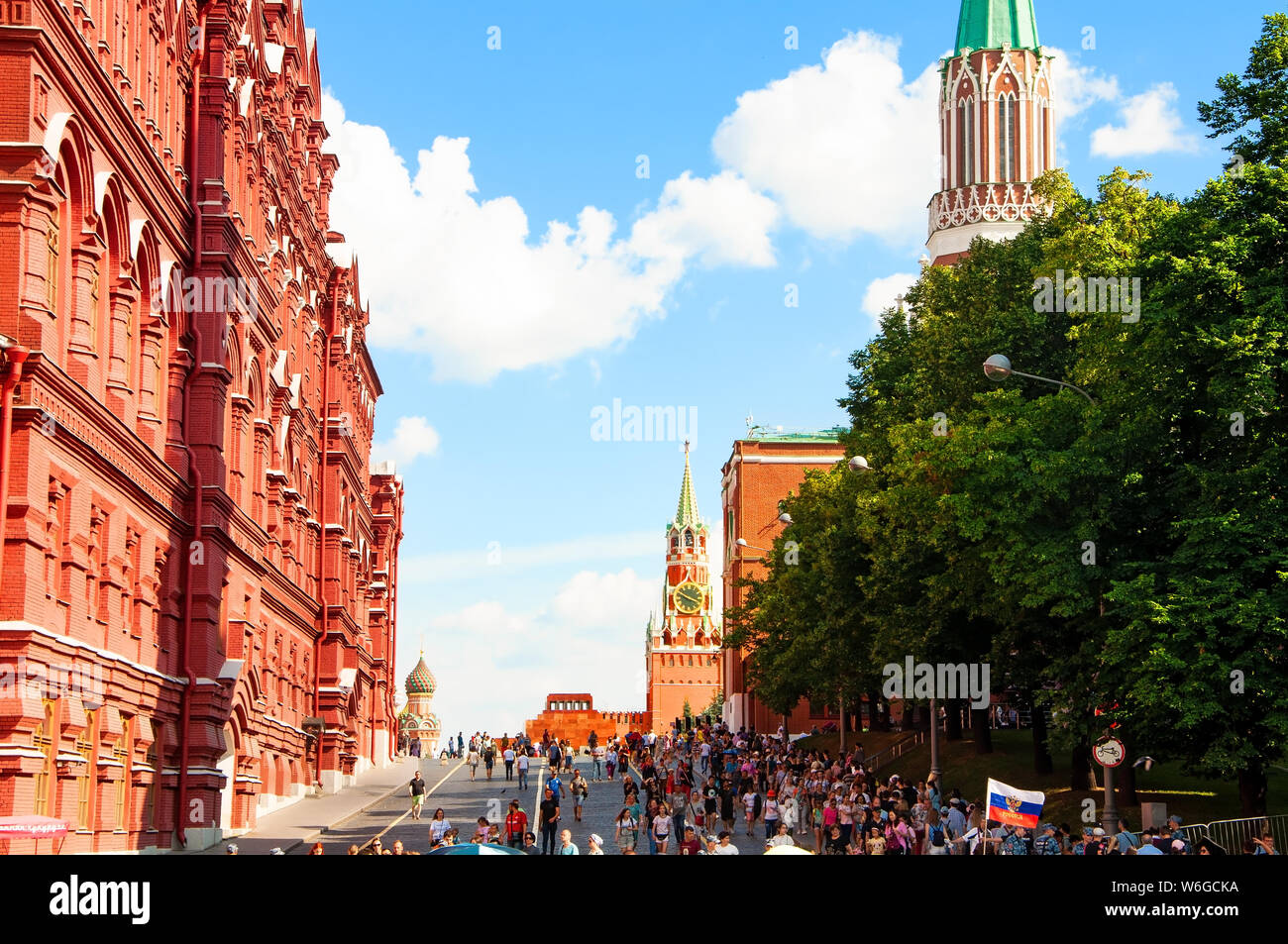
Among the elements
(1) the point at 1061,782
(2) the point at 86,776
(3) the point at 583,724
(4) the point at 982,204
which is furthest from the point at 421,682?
(2) the point at 86,776

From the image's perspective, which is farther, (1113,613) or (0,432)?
(1113,613)

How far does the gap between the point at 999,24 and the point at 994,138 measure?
275 inches

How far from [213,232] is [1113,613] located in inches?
821

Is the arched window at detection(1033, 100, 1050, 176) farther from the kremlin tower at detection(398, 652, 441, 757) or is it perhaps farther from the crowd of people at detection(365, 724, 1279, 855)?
the kremlin tower at detection(398, 652, 441, 757)

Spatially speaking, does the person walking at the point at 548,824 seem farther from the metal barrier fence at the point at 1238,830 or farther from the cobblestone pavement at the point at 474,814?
the metal barrier fence at the point at 1238,830

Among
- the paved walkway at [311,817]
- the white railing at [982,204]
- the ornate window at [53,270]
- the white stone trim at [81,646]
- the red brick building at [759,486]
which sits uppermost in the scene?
the white railing at [982,204]

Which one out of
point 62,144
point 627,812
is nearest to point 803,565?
point 627,812

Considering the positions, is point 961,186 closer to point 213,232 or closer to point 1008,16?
point 1008,16

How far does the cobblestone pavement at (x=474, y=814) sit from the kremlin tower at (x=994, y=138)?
4255cm

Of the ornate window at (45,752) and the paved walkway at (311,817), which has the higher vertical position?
the ornate window at (45,752)

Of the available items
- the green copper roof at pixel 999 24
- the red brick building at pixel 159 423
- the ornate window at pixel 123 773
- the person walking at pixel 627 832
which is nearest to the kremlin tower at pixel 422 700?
the green copper roof at pixel 999 24

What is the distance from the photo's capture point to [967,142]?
95000mm

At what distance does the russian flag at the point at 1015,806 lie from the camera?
25.8 metres
